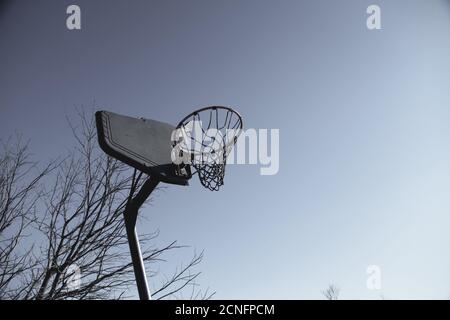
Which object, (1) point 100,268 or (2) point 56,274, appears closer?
(2) point 56,274

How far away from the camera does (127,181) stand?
7457 millimetres

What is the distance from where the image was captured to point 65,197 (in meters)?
6.81

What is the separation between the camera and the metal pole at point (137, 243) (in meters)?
3.85

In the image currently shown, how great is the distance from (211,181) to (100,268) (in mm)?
2865

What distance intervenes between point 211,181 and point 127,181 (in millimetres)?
3096

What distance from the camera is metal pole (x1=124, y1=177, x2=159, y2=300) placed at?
151 inches

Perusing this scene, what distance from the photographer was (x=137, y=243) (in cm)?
398

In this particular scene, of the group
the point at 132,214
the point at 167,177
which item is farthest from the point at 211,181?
the point at 132,214
